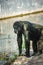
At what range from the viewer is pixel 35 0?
8.79 m

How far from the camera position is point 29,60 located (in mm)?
8336

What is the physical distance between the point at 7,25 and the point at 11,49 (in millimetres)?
739

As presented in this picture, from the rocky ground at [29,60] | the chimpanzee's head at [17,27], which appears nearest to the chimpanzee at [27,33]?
the chimpanzee's head at [17,27]

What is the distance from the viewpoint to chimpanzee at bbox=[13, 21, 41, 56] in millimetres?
8461

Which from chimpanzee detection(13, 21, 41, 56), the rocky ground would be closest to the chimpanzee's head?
chimpanzee detection(13, 21, 41, 56)

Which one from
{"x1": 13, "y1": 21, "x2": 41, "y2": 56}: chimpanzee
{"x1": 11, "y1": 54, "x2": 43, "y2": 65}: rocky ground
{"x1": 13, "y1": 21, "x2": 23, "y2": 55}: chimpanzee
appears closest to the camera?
{"x1": 11, "y1": 54, "x2": 43, "y2": 65}: rocky ground

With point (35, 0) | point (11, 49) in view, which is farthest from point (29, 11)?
point (11, 49)

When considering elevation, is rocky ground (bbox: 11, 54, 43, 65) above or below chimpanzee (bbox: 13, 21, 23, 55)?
below

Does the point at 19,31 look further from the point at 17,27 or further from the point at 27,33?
the point at 27,33

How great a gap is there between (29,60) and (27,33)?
749 mm

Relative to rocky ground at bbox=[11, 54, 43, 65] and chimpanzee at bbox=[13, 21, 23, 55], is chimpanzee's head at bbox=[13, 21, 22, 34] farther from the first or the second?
rocky ground at bbox=[11, 54, 43, 65]

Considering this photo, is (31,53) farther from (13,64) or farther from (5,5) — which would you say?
(5,5)

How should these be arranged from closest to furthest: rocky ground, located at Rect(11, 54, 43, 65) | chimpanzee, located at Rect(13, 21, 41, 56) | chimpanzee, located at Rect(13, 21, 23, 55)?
rocky ground, located at Rect(11, 54, 43, 65) → chimpanzee, located at Rect(13, 21, 41, 56) → chimpanzee, located at Rect(13, 21, 23, 55)

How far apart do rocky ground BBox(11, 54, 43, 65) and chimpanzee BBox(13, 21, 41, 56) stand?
17 centimetres
